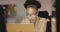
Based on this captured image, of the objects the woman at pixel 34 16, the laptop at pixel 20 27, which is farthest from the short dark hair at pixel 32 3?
the laptop at pixel 20 27

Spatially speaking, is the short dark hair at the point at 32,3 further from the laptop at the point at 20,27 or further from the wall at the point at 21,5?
the laptop at the point at 20,27

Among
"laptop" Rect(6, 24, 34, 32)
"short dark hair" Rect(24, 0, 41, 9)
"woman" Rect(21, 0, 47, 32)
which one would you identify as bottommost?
"laptop" Rect(6, 24, 34, 32)

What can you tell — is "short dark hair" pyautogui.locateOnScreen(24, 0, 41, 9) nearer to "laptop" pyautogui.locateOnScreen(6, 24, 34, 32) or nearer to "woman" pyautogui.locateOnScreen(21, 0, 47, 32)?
"woman" pyautogui.locateOnScreen(21, 0, 47, 32)

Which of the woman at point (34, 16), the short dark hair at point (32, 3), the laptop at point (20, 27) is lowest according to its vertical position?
the laptop at point (20, 27)

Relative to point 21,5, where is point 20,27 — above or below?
below

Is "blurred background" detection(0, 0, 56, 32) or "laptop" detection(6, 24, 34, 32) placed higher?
"blurred background" detection(0, 0, 56, 32)

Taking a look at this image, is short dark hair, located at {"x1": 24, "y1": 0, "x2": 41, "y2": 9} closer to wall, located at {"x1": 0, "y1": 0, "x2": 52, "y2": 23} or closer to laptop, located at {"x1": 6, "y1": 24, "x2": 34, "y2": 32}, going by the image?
wall, located at {"x1": 0, "y1": 0, "x2": 52, "y2": 23}

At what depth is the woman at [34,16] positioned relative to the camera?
85 centimetres

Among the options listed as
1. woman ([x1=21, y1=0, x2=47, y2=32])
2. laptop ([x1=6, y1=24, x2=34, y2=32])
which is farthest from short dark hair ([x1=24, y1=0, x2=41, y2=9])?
laptop ([x1=6, y1=24, x2=34, y2=32])

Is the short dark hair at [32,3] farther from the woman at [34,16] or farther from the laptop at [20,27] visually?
the laptop at [20,27]

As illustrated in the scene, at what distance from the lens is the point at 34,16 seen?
2.81 ft

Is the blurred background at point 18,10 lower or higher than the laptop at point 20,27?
higher

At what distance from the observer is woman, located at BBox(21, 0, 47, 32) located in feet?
2.78

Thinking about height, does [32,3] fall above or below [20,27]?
above
